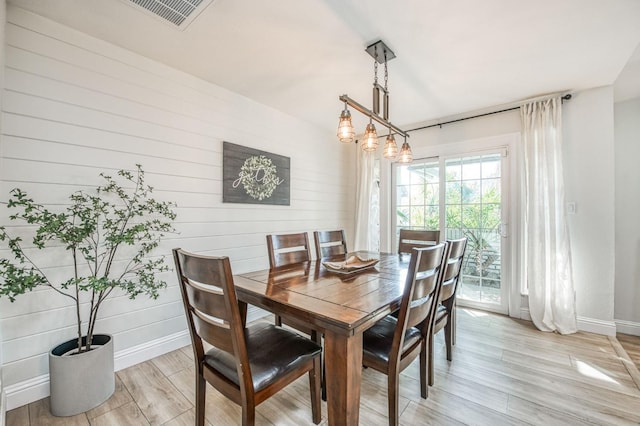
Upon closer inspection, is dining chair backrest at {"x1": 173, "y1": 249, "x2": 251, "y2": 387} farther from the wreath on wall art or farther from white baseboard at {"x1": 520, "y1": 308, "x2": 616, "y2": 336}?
white baseboard at {"x1": 520, "y1": 308, "x2": 616, "y2": 336}

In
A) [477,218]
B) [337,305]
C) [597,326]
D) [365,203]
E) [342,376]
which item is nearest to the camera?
[342,376]

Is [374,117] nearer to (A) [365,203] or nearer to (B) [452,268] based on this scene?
(B) [452,268]

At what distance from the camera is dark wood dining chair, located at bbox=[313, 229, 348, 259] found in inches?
99.3

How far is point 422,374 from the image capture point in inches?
65.7

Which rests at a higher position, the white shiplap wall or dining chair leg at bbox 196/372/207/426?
the white shiplap wall

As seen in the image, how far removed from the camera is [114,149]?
1988 mm

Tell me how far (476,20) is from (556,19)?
0.52 metres

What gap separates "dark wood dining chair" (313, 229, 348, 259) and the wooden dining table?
2.04ft

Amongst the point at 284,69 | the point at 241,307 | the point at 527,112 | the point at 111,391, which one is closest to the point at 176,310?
the point at 111,391

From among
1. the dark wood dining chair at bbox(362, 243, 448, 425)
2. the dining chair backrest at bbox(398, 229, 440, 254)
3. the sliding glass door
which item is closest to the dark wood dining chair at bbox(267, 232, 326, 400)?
the dark wood dining chair at bbox(362, 243, 448, 425)

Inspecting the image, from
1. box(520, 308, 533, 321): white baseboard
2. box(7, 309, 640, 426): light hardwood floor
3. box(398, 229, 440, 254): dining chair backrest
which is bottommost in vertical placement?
box(7, 309, 640, 426): light hardwood floor

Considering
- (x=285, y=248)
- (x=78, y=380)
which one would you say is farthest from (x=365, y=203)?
(x=78, y=380)

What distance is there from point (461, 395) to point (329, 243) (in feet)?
4.98

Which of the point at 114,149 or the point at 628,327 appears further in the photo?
the point at 628,327
